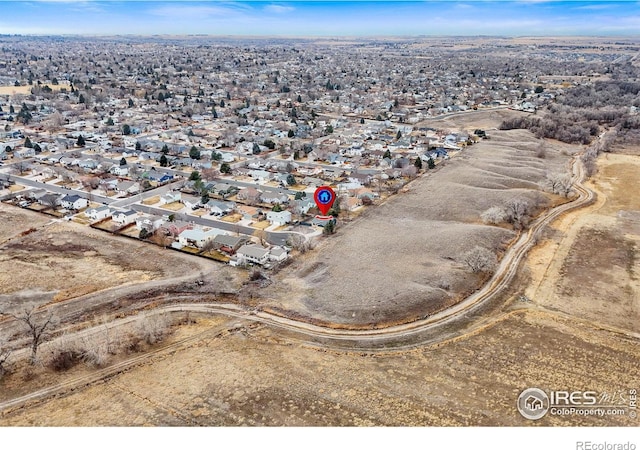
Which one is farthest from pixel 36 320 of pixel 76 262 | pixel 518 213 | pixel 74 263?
pixel 518 213

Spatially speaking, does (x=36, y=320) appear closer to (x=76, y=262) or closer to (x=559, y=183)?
(x=76, y=262)

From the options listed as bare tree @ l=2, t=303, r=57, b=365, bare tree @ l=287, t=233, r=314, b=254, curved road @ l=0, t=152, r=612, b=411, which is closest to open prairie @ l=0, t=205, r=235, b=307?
bare tree @ l=2, t=303, r=57, b=365

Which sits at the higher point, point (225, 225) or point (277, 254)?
point (225, 225)

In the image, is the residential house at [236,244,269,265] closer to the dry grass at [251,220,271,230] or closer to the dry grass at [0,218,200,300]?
the dry grass at [0,218,200,300]

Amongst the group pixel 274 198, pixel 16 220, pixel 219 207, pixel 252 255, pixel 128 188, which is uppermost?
pixel 128 188

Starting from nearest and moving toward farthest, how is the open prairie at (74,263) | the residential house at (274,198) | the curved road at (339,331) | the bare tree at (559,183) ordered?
the curved road at (339,331) < the open prairie at (74,263) < the residential house at (274,198) < the bare tree at (559,183)

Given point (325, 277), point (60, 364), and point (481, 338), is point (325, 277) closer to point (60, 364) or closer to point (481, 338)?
point (481, 338)

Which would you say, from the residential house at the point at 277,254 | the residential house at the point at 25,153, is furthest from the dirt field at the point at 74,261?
the residential house at the point at 25,153

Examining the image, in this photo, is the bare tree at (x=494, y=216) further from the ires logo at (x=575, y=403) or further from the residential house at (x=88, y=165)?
the residential house at (x=88, y=165)
